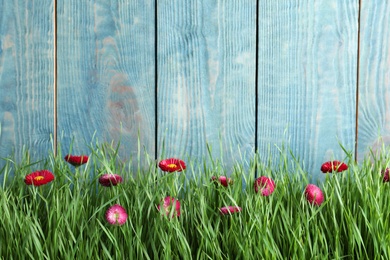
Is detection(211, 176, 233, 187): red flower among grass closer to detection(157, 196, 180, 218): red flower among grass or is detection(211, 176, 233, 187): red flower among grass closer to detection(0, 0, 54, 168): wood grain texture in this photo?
detection(157, 196, 180, 218): red flower among grass

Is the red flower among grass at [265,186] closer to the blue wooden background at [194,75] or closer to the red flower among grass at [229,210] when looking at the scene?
the red flower among grass at [229,210]

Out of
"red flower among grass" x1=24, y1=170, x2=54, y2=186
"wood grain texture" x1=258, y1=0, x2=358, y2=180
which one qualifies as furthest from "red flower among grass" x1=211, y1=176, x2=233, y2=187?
"red flower among grass" x1=24, y1=170, x2=54, y2=186

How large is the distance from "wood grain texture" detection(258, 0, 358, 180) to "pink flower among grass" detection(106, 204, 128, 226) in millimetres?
476

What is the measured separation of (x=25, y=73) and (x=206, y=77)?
0.43 m

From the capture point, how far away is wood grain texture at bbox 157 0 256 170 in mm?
1283

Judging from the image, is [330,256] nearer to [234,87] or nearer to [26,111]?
[234,87]

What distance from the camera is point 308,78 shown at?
1.30 meters

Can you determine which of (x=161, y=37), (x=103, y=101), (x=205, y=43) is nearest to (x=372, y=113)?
(x=205, y=43)

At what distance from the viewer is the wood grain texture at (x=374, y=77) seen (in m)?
1.30

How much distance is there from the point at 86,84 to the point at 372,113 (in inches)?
27.4

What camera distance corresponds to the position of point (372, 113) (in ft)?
4.32

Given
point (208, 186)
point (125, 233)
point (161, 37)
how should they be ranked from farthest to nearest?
point (161, 37) → point (208, 186) → point (125, 233)

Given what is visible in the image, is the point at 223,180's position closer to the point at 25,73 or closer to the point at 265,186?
the point at 265,186

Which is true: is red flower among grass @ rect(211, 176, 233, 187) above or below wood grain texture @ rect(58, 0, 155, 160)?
below
